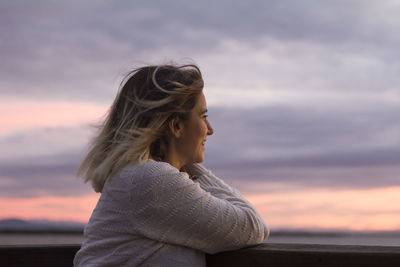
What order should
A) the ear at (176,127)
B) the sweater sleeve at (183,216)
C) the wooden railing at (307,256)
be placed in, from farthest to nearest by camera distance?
the ear at (176,127)
the sweater sleeve at (183,216)
the wooden railing at (307,256)

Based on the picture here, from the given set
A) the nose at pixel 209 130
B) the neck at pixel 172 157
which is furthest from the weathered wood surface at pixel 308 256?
the nose at pixel 209 130

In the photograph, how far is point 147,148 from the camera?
227cm

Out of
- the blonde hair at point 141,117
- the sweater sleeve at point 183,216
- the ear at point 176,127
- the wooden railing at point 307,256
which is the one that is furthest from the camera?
the ear at point 176,127

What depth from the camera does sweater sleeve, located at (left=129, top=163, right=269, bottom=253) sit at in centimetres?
202

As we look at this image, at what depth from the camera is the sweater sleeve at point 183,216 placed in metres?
2.02

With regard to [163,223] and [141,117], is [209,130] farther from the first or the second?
→ [163,223]

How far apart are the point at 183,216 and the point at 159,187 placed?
14cm

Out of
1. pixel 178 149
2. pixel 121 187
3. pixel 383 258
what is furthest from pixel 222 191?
pixel 383 258

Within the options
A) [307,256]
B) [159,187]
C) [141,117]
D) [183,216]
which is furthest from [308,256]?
[141,117]

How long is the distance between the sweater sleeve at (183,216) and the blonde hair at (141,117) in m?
0.17

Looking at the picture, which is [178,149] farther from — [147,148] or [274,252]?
[274,252]

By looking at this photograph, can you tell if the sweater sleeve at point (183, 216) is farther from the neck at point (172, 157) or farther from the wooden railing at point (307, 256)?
the neck at point (172, 157)

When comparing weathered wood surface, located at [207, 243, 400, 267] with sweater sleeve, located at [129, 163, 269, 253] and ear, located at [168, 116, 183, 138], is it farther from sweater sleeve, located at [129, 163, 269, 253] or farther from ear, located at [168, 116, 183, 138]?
ear, located at [168, 116, 183, 138]

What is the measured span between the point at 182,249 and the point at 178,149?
508 mm
